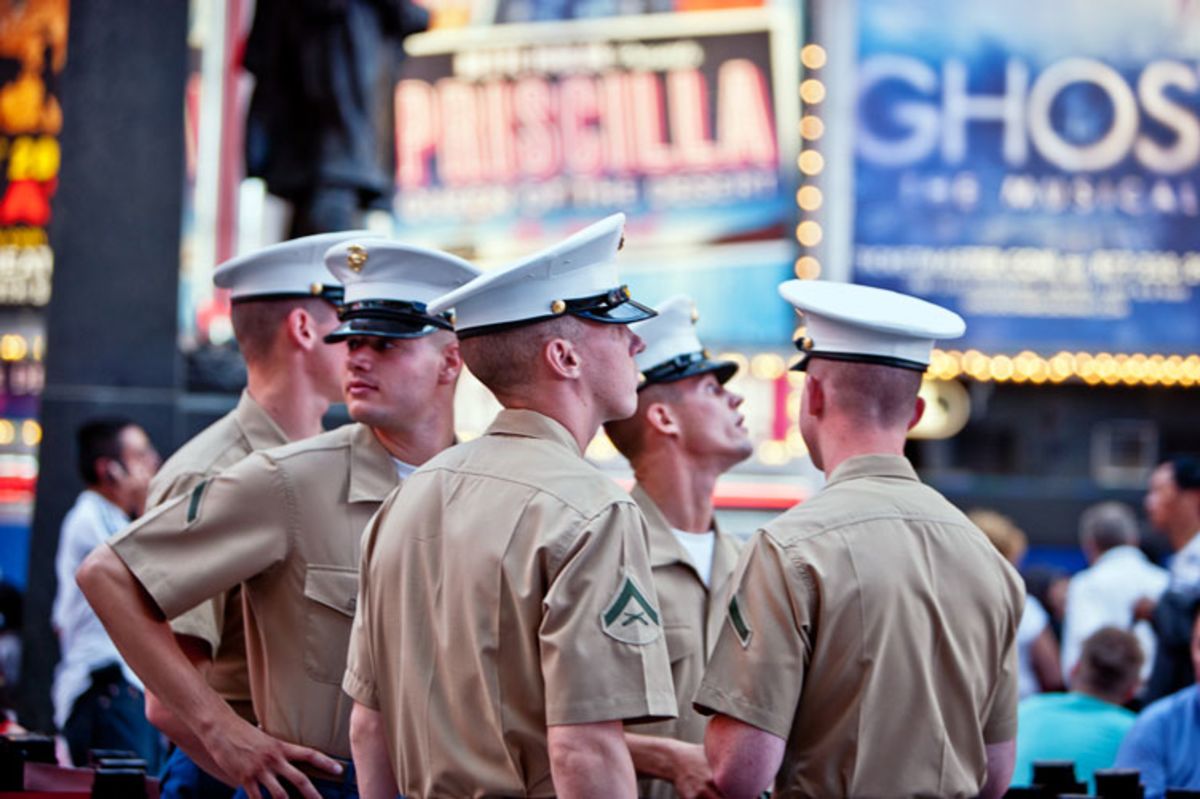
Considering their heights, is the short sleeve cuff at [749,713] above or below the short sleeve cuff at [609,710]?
below

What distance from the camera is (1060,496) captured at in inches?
608

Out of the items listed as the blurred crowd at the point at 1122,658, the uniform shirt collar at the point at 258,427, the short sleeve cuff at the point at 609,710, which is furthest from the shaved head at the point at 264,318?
the blurred crowd at the point at 1122,658

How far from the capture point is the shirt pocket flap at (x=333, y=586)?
11.1ft

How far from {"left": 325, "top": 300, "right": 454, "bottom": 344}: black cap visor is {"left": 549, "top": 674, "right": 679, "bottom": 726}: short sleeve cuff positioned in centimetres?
108

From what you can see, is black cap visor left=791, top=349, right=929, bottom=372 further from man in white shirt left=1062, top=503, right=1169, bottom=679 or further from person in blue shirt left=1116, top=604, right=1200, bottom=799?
man in white shirt left=1062, top=503, right=1169, bottom=679

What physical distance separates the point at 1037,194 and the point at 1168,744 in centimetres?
1044

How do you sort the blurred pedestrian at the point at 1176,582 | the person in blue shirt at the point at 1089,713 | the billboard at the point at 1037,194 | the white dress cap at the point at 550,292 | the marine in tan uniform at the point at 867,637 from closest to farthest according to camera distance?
1. the white dress cap at the point at 550,292
2. the marine in tan uniform at the point at 867,637
3. the person in blue shirt at the point at 1089,713
4. the blurred pedestrian at the point at 1176,582
5. the billboard at the point at 1037,194

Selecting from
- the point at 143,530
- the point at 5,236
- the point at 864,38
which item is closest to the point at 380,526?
the point at 143,530

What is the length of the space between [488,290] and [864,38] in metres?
12.4

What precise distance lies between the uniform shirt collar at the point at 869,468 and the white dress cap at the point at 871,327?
0.56 feet

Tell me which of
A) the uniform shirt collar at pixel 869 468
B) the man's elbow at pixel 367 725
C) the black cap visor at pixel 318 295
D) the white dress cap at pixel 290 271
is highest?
the white dress cap at pixel 290 271

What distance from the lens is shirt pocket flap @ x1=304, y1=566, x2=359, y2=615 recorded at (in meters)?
3.39

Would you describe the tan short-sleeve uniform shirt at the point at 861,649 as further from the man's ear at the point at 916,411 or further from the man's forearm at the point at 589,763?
the man's forearm at the point at 589,763

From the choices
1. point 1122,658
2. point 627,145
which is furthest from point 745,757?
point 627,145
